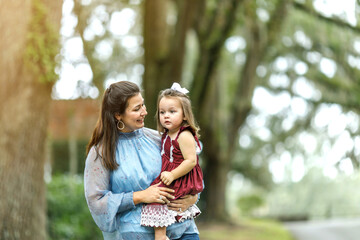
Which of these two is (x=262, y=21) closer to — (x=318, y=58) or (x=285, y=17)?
(x=285, y=17)

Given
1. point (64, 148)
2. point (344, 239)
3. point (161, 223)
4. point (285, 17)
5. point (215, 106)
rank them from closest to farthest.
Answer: point (161, 223) < point (285, 17) < point (344, 239) < point (215, 106) < point (64, 148)

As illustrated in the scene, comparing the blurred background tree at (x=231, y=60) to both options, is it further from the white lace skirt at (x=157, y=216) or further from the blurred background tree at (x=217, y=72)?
the white lace skirt at (x=157, y=216)

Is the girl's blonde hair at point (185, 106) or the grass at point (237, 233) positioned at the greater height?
the girl's blonde hair at point (185, 106)

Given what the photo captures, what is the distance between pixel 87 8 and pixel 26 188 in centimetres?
592

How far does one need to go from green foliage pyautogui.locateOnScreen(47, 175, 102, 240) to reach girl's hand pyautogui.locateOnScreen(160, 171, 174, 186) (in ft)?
23.3

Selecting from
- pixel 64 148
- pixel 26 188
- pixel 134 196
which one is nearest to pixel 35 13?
pixel 26 188

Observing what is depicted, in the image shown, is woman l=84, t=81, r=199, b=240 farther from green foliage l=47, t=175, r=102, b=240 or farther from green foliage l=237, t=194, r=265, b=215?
green foliage l=237, t=194, r=265, b=215

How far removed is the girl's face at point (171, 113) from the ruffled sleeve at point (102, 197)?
467 millimetres

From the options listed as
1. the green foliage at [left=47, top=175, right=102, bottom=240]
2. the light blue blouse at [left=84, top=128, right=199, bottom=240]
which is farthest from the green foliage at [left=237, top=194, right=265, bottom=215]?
the light blue blouse at [left=84, top=128, right=199, bottom=240]

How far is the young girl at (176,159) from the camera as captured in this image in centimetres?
322

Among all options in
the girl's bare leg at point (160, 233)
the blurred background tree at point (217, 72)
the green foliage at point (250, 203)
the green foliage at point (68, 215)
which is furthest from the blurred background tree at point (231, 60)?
the girl's bare leg at point (160, 233)

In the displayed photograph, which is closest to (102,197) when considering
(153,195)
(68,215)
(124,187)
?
(124,187)

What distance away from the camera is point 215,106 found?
17.4 meters

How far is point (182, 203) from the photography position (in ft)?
10.8
